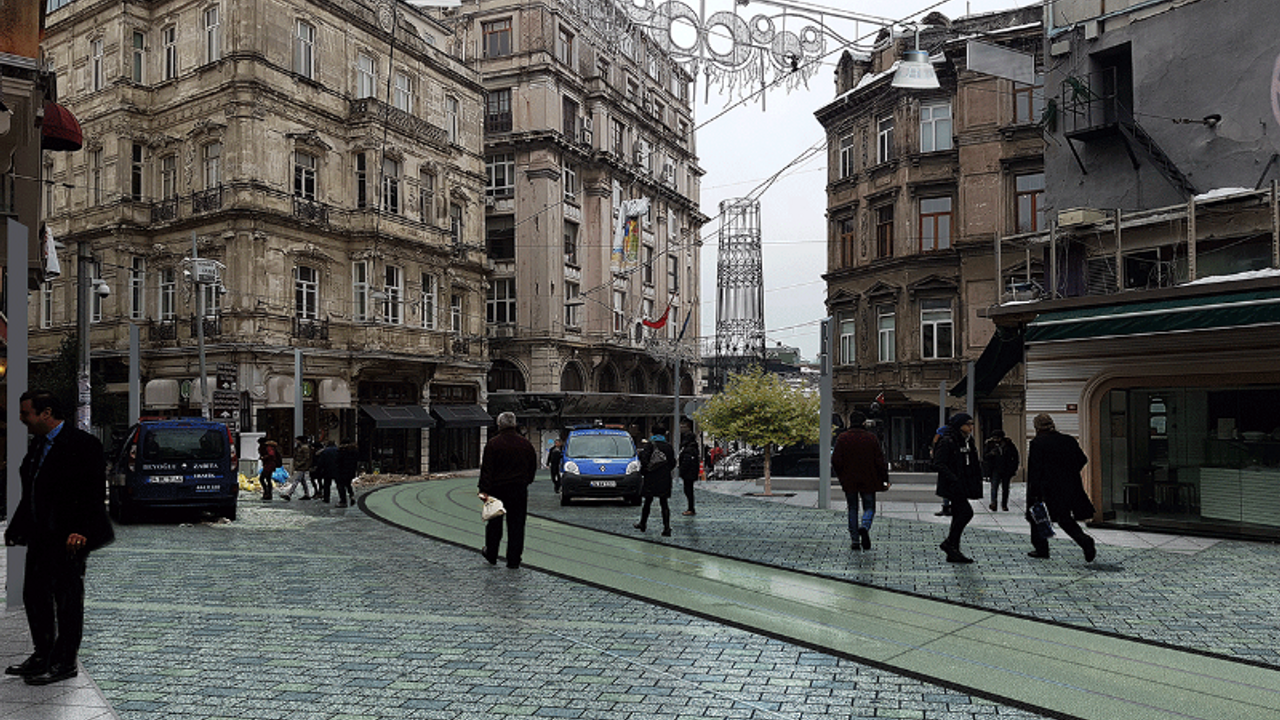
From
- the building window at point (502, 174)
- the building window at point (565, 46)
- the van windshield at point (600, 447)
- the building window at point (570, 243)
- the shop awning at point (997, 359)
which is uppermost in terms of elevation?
the building window at point (565, 46)

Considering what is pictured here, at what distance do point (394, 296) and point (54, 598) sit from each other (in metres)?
32.2

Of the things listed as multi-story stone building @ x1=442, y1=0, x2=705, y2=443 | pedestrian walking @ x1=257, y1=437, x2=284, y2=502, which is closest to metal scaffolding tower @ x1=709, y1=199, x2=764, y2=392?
multi-story stone building @ x1=442, y1=0, x2=705, y2=443

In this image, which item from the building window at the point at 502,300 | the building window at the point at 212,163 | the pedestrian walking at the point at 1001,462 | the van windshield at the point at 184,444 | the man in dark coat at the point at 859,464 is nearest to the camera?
the man in dark coat at the point at 859,464

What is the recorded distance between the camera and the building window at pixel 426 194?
128 ft

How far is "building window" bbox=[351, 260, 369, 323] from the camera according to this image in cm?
3566

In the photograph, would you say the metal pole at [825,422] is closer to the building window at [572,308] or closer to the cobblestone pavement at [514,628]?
the cobblestone pavement at [514,628]

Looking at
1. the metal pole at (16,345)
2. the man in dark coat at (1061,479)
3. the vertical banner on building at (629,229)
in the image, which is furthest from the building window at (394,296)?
the man in dark coat at (1061,479)

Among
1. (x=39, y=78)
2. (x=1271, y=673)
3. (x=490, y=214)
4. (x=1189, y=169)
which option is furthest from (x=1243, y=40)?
(x=490, y=214)

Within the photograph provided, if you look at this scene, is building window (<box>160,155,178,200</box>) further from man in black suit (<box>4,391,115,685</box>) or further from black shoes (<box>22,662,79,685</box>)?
black shoes (<box>22,662,79,685</box>)

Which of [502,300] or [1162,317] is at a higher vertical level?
[502,300]

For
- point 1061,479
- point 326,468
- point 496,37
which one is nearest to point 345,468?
point 326,468

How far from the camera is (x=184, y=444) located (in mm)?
16375

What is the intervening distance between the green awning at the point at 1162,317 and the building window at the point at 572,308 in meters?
34.1

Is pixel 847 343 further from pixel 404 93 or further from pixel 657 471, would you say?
pixel 657 471
